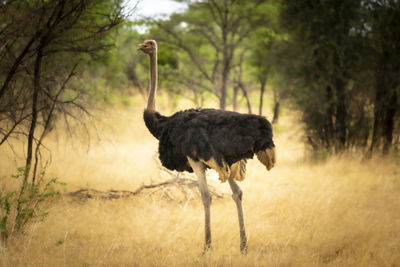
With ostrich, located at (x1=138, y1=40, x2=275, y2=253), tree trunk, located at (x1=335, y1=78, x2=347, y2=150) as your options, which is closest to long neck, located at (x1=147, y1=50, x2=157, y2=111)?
ostrich, located at (x1=138, y1=40, x2=275, y2=253)

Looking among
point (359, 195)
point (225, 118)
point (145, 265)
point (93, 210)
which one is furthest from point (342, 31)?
point (145, 265)

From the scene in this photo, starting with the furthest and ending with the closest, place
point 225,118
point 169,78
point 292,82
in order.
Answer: point 169,78, point 292,82, point 225,118

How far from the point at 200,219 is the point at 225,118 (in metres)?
1.88

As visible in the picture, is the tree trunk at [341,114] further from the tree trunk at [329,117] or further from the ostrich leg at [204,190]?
the ostrich leg at [204,190]

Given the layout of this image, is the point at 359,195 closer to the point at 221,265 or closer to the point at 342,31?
the point at 221,265

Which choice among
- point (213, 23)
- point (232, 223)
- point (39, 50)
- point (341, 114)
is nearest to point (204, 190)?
→ point (232, 223)

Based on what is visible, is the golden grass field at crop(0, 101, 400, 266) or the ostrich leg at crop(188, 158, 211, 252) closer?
the golden grass field at crop(0, 101, 400, 266)

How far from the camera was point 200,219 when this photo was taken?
201 inches

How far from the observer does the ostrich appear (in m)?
3.55

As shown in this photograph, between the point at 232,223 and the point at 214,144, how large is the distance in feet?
5.30

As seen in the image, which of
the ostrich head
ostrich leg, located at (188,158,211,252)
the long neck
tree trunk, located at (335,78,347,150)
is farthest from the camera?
tree trunk, located at (335,78,347,150)

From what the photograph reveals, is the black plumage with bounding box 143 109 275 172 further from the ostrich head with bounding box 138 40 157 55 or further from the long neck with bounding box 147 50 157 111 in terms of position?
the ostrich head with bounding box 138 40 157 55

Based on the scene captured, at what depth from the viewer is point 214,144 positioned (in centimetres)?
370

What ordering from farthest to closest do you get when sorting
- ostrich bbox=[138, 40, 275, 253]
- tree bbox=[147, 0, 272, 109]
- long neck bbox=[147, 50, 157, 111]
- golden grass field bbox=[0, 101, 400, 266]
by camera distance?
1. tree bbox=[147, 0, 272, 109]
2. long neck bbox=[147, 50, 157, 111]
3. golden grass field bbox=[0, 101, 400, 266]
4. ostrich bbox=[138, 40, 275, 253]
